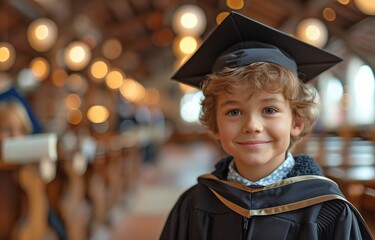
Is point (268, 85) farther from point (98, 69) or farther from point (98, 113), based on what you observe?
point (98, 113)

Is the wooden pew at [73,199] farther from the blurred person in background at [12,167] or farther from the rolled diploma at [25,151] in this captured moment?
the rolled diploma at [25,151]

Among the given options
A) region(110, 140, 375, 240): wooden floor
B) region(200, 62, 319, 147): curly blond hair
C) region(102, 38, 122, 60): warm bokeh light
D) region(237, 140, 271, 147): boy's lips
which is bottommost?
region(110, 140, 375, 240): wooden floor

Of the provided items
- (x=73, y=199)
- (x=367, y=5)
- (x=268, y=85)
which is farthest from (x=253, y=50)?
(x=367, y=5)

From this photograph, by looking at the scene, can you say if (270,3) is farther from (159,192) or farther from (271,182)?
(271,182)

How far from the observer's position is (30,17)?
32.1ft

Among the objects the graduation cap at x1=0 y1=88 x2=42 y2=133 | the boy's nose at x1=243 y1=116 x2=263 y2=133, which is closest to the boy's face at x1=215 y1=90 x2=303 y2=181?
the boy's nose at x1=243 y1=116 x2=263 y2=133

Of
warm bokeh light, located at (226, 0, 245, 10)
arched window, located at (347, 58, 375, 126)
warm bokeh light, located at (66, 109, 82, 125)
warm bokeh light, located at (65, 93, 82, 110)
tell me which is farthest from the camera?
warm bokeh light, located at (65, 93, 82, 110)

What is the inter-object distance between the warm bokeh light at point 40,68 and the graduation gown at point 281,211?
892cm

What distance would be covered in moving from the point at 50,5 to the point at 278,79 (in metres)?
9.07

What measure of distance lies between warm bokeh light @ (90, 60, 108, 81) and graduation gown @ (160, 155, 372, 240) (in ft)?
40.1

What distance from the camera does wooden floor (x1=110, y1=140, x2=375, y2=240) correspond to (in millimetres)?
5016

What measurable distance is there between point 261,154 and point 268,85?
0.18 m

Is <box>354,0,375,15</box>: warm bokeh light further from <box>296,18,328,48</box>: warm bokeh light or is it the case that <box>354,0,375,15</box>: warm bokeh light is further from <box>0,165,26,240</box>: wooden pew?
<box>0,165,26,240</box>: wooden pew

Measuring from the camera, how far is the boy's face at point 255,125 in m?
1.24
